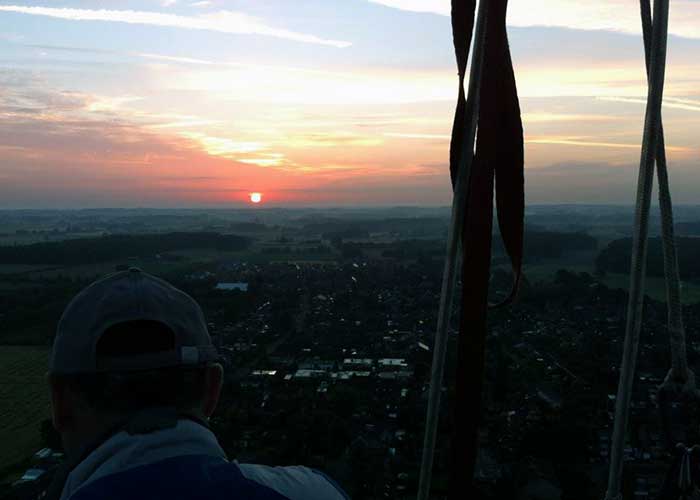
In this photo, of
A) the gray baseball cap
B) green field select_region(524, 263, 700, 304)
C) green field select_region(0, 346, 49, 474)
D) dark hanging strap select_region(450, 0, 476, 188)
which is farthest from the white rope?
green field select_region(524, 263, 700, 304)

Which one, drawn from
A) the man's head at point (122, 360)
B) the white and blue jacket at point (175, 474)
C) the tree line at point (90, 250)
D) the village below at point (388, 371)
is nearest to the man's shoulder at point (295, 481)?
the white and blue jacket at point (175, 474)

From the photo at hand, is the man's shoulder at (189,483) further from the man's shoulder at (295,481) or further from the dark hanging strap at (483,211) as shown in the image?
the dark hanging strap at (483,211)

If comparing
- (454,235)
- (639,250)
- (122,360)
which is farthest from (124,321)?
(639,250)

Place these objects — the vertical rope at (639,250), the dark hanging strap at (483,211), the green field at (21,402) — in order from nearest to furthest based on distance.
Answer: the dark hanging strap at (483,211), the vertical rope at (639,250), the green field at (21,402)

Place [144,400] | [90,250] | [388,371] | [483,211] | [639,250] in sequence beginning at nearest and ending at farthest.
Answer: [144,400] → [483,211] → [639,250] → [388,371] → [90,250]

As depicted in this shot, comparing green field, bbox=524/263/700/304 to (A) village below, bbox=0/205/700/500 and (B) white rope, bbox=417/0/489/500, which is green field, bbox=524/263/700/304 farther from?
(B) white rope, bbox=417/0/489/500

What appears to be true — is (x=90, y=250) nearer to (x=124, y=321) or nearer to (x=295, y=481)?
(x=124, y=321)

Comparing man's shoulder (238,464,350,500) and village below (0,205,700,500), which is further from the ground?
man's shoulder (238,464,350,500)

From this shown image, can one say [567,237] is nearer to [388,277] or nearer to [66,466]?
[388,277]
